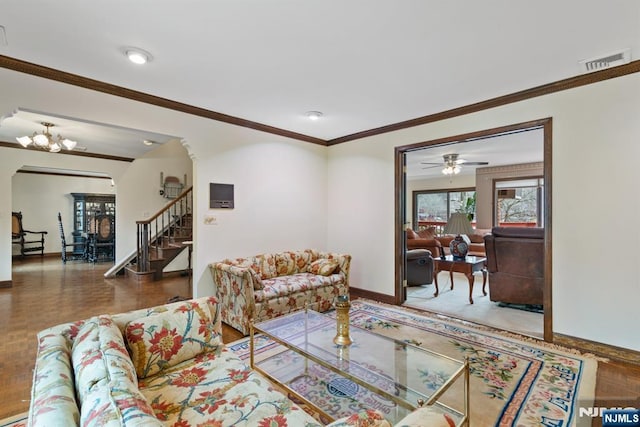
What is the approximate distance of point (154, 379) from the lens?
1.56 meters

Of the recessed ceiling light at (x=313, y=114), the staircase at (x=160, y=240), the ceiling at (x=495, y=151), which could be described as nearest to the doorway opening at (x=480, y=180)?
the ceiling at (x=495, y=151)

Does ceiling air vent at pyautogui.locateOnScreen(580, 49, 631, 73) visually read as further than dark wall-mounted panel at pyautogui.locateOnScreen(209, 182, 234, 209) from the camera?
No

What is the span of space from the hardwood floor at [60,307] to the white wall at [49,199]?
1.44 metres

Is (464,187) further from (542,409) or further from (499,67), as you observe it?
(542,409)

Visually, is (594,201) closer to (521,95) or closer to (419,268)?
(521,95)

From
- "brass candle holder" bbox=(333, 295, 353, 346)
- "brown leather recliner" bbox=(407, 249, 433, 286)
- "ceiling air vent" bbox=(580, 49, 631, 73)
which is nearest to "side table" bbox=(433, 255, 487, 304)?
"brown leather recliner" bbox=(407, 249, 433, 286)

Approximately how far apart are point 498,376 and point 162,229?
6.39 m

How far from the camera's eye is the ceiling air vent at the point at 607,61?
7.72 feet

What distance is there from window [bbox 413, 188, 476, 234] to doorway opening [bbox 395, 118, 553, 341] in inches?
1.4

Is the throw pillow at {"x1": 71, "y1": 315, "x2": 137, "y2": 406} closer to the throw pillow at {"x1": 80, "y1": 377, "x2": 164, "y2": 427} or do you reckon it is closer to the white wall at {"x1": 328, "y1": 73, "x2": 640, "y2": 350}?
the throw pillow at {"x1": 80, "y1": 377, "x2": 164, "y2": 427}

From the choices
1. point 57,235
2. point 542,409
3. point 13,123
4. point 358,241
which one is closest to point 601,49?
point 542,409

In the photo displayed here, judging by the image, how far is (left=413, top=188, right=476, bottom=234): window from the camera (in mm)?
9031

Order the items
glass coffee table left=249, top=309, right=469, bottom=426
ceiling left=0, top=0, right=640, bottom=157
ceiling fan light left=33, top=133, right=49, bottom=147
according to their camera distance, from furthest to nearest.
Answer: ceiling fan light left=33, top=133, right=49, bottom=147
ceiling left=0, top=0, right=640, bottom=157
glass coffee table left=249, top=309, right=469, bottom=426

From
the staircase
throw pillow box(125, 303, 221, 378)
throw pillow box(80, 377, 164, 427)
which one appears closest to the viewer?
throw pillow box(80, 377, 164, 427)
